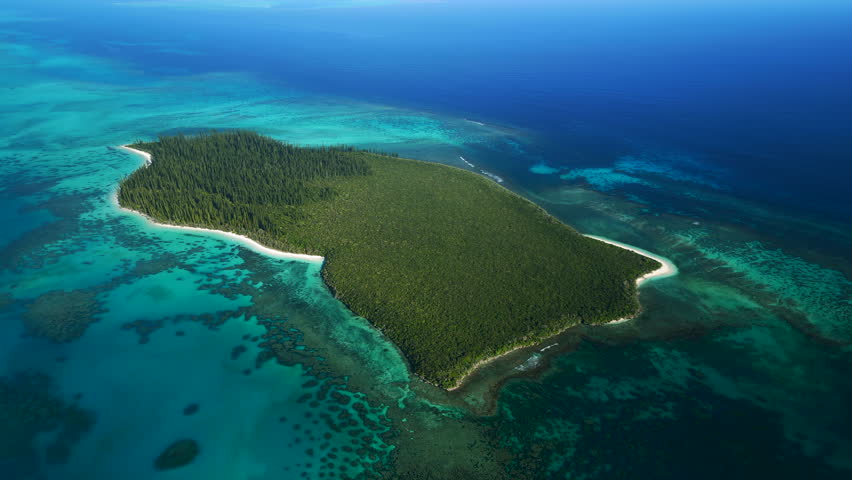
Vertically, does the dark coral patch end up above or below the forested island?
below

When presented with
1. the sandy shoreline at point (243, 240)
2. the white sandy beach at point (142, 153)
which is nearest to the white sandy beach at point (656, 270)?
the sandy shoreline at point (243, 240)

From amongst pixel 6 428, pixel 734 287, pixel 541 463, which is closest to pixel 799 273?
pixel 734 287

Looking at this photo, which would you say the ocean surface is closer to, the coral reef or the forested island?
the coral reef

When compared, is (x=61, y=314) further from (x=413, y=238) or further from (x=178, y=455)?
(x=413, y=238)

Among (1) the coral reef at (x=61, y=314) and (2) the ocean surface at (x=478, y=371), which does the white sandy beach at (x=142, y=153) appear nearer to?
(2) the ocean surface at (x=478, y=371)

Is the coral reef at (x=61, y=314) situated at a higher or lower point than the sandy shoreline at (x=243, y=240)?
lower

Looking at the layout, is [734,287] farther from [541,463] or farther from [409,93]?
[409,93]

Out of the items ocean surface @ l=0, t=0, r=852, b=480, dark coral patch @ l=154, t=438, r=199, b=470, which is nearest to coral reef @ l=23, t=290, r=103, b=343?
ocean surface @ l=0, t=0, r=852, b=480

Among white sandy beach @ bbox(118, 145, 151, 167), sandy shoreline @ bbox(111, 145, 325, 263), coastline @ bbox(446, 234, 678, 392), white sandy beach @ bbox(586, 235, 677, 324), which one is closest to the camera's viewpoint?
coastline @ bbox(446, 234, 678, 392)
